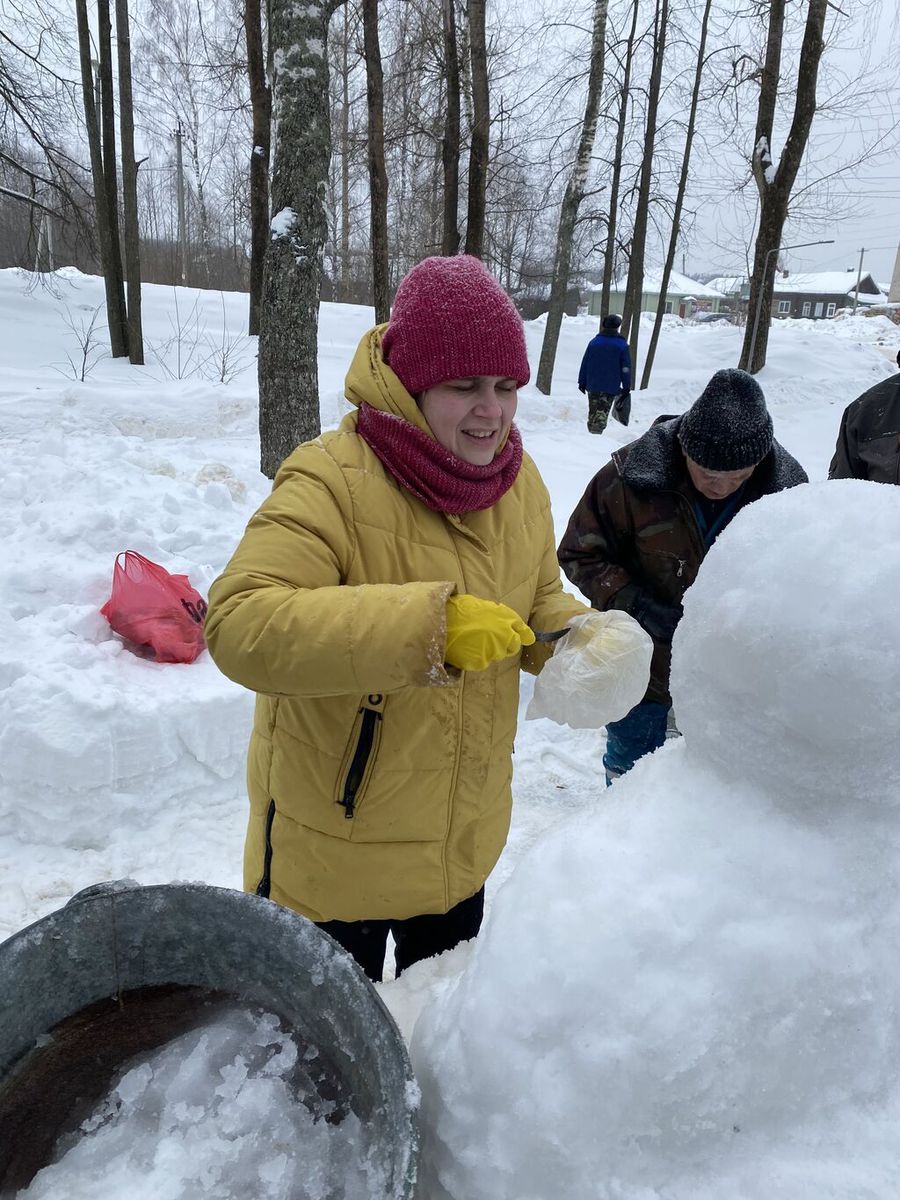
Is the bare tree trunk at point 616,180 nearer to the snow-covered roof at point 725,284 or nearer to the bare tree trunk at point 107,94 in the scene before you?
the bare tree trunk at point 107,94

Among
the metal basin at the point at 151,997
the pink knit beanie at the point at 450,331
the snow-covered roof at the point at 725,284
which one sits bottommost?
the metal basin at the point at 151,997

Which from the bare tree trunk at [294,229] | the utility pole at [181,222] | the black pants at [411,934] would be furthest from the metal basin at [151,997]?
the utility pole at [181,222]

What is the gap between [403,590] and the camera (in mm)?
1267

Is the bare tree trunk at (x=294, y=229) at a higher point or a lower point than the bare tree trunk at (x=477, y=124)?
lower

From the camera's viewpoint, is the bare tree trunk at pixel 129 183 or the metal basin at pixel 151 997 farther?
the bare tree trunk at pixel 129 183

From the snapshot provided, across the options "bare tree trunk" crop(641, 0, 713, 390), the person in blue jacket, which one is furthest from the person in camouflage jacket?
"bare tree trunk" crop(641, 0, 713, 390)

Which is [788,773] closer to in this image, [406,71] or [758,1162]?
[758,1162]

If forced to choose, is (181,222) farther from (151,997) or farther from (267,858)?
(151,997)

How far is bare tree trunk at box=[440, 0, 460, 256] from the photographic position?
1033 cm

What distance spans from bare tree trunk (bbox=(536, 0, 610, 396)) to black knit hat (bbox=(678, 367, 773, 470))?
1126 cm

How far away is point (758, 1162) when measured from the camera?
834 millimetres

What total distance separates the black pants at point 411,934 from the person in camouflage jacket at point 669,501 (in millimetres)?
1116

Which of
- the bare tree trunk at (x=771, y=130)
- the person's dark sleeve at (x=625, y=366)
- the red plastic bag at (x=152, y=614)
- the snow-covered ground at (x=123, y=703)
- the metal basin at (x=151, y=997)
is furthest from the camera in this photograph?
the bare tree trunk at (x=771, y=130)

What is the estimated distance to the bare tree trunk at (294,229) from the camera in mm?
4922
